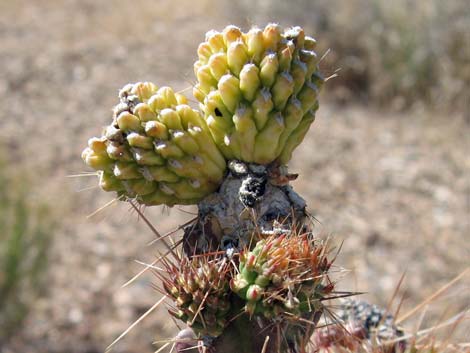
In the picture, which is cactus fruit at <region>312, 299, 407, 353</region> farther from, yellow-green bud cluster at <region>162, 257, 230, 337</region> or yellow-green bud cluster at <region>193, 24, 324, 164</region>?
yellow-green bud cluster at <region>193, 24, 324, 164</region>

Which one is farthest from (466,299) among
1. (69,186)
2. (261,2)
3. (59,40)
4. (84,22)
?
(84,22)

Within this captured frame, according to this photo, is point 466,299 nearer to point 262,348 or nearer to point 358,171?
point 358,171

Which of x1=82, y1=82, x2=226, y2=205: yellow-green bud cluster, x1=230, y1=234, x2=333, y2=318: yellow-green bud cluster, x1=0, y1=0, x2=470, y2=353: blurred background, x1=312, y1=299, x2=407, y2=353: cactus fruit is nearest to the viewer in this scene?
x1=230, y1=234, x2=333, y2=318: yellow-green bud cluster

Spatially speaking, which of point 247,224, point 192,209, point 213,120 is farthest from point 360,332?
point 192,209

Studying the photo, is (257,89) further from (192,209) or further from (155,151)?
(192,209)

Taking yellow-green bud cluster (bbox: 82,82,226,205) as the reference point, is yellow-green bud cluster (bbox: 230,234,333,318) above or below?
below

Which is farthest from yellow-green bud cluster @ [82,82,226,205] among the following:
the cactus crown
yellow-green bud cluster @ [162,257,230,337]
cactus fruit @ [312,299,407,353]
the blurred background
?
the blurred background

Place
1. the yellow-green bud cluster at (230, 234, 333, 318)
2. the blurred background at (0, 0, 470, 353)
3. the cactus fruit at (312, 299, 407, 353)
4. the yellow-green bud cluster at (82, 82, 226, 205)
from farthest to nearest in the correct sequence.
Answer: the blurred background at (0, 0, 470, 353), the cactus fruit at (312, 299, 407, 353), the yellow-green bud cluster at (82, 82, 226, 205), the yellow-green bud cluster at (230, 234, 333, 318)
